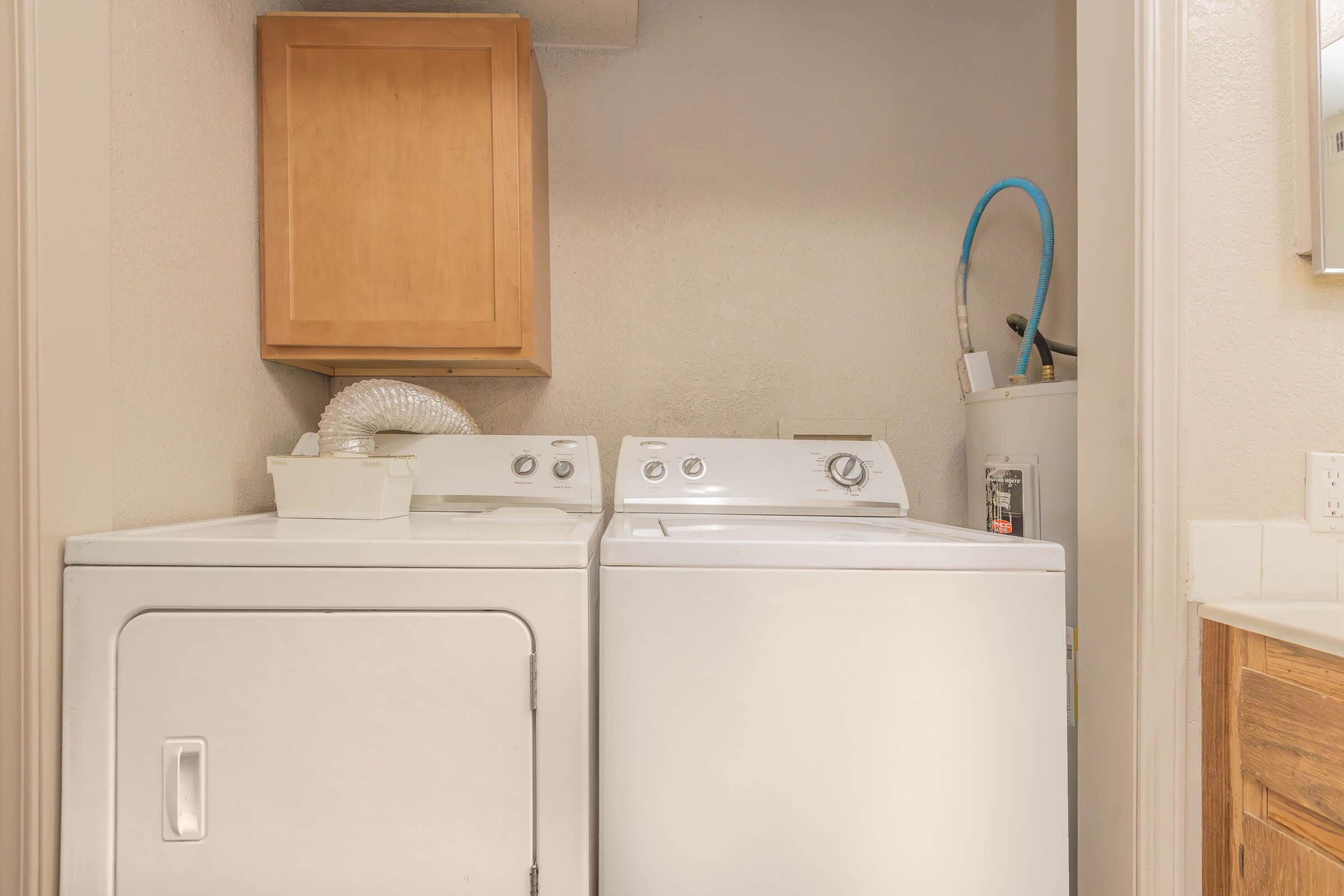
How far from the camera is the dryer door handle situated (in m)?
0.97

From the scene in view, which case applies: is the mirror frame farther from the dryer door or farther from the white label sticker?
the dryer door

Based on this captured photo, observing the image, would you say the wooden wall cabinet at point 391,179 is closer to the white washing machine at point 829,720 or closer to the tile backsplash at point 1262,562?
the white washing machine at point 829,720

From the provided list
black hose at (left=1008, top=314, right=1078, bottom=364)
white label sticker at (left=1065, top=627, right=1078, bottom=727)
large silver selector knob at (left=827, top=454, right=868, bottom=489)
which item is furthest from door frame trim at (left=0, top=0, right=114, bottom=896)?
black hose at (left=1008, top=314, right=1078, bottom=364)

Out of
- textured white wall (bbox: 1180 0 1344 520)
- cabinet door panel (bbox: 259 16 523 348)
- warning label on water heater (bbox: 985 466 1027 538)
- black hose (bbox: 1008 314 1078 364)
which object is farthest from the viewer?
black hose (bbox: 1008 314 1078 364)

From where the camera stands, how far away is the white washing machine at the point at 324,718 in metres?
0.97

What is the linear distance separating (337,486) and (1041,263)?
5.69 feet

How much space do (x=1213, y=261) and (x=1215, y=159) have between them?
16 centimetres

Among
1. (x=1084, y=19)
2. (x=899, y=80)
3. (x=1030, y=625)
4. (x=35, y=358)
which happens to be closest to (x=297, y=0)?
(x=35, y=358)

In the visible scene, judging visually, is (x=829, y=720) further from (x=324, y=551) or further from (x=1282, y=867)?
(x=324, y=551)

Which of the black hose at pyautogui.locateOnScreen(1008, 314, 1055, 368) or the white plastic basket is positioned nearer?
the white plastic basket

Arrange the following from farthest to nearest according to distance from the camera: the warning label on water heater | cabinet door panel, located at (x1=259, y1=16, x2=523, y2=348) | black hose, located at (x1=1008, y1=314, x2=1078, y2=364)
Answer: black hose, located at (x1=1008, y1=314, x2=1078, y2=364) → cabinet door panel, located at (x1=259, y1=16, x2=523, y2=348) → the warning label on water heater

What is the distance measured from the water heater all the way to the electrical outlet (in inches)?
12.4

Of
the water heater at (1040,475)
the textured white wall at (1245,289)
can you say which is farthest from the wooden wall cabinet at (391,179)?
the textured white wall at (1245,289)

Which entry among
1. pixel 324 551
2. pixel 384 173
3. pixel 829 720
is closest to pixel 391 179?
pixel 384 173
